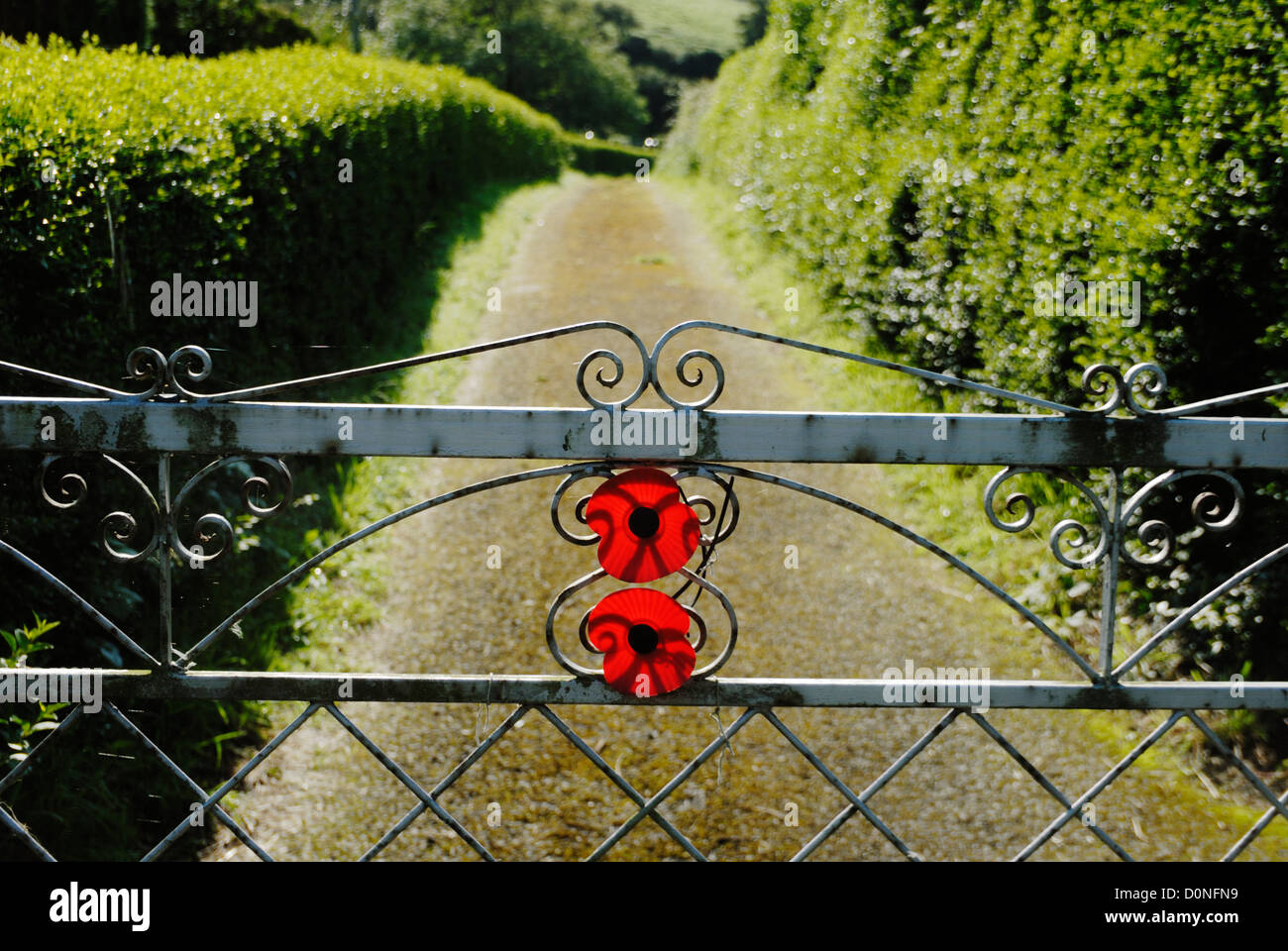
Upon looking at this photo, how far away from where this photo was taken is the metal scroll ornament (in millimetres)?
2027

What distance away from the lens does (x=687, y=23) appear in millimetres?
73562

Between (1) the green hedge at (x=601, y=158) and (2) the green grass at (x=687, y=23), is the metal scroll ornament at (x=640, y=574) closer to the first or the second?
(1) the green hedge at (x=601, y=158)

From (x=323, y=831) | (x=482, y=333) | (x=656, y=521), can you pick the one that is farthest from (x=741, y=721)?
(x=482, y=333)

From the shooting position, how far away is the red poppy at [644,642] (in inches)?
A: 82.4

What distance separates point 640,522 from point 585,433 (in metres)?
0.21

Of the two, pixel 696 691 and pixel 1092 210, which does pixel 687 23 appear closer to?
pixel 1092 210

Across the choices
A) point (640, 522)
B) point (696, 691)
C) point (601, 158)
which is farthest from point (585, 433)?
point (601, 158)

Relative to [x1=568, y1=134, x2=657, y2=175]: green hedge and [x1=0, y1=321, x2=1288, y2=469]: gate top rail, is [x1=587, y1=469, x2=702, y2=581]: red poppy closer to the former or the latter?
[x1=0, y1=321, x2=1288, y2=469]: gate top rail

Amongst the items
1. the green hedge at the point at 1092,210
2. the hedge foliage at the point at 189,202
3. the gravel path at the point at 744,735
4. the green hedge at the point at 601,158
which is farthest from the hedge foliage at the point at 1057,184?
the green hedge at the point at 601,158

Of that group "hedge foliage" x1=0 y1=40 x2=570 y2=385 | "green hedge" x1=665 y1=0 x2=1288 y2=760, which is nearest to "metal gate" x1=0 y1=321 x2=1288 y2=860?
"hedge foliage" x1=0 y1=40 x2=570 y2=385

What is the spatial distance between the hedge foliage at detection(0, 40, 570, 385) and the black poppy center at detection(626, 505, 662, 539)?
249 centimetres

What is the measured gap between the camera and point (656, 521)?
203 cm
